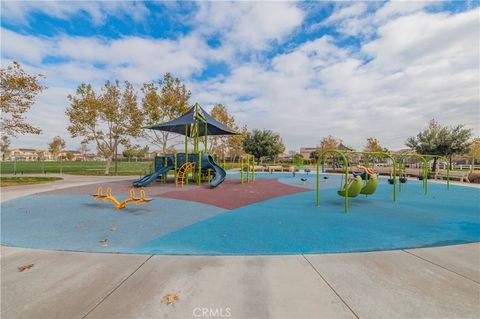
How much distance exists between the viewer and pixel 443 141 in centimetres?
2452

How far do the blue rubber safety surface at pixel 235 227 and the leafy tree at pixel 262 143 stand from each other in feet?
118

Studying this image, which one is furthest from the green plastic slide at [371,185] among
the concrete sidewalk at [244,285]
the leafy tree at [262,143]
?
the leafy tree at [262,143]

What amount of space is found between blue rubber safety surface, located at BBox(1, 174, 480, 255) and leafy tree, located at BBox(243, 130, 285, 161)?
35.9 metres

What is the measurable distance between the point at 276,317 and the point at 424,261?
2.86 metres

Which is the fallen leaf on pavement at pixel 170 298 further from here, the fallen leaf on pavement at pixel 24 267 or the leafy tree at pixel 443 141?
the leafy tree at pixel 443 141

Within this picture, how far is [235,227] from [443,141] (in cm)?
3017

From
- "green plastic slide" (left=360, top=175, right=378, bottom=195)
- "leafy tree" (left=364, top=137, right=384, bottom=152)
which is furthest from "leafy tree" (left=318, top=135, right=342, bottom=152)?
"green plastic slide" (left=360, top=175, right=378, bottom=195)

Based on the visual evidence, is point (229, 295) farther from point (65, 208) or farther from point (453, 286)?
point (65, 208)

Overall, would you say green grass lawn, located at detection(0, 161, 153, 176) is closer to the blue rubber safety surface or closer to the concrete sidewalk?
the blue rubber safety surface

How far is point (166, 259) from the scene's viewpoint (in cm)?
351

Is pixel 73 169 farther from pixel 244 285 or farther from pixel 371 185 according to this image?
pixel 244 285

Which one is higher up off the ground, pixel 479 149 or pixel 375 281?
pixel 479 149

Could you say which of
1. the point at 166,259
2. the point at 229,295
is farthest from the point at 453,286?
the point at 166,259

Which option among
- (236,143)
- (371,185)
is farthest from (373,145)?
A: (371,185)
